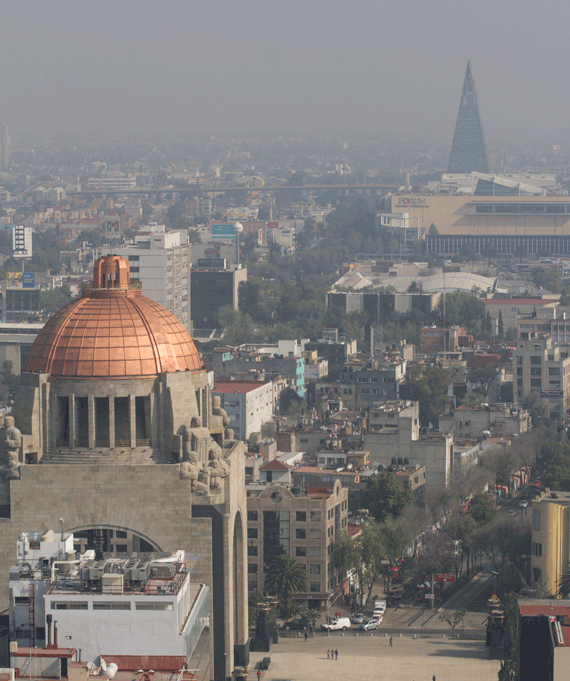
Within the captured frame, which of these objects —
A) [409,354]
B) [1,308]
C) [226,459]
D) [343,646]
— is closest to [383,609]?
[343,646]

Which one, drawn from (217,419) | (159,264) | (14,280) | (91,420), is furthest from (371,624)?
(14,280)

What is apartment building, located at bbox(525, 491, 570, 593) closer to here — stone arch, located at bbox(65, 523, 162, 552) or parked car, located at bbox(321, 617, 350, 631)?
parked car, located at bbox(321, 617, 350, 631)

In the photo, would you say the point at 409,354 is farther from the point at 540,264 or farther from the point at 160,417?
the point at 540,264

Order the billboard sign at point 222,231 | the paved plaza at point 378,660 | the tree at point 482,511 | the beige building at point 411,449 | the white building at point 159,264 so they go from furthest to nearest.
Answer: the billboard sign at point 222,231
the white building at point 159,264
the beige building at point 411,449
the tree at point 482,511
the paved plaza at point 378,660

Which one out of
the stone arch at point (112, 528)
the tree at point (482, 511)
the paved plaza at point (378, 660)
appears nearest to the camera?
the stone arch at point (112, 528)

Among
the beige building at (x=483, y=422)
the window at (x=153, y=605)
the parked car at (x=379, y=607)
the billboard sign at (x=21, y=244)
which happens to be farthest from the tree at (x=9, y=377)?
the billboard sign at (x=21, y=244)

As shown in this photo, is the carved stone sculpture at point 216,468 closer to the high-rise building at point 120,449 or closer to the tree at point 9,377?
the high-rise building at point 120,449

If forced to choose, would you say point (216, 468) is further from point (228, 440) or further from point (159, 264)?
point (159, 264)
